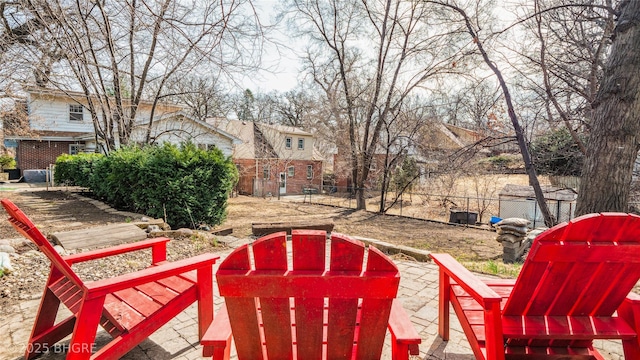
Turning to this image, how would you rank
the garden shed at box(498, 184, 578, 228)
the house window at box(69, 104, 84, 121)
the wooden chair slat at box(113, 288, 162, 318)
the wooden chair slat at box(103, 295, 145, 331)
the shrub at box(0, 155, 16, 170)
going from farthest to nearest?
the shrub at box(0, 155, 16, 170)
the house window at box(69, 104, 84, 121)
the garden shed at box(498, 184, 578, 228)
the wooden chair slat at box(113, 288, 162, 318)
the wooden chair slat at box(103, 295, 145, 331)

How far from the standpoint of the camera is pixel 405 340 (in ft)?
4.61

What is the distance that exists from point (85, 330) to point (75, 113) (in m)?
23.3

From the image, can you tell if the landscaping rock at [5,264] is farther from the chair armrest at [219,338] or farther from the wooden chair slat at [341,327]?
the wooden chair slat at [341,327]

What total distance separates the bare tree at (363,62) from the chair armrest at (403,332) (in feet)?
44.3

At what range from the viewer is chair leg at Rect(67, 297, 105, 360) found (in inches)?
62.5

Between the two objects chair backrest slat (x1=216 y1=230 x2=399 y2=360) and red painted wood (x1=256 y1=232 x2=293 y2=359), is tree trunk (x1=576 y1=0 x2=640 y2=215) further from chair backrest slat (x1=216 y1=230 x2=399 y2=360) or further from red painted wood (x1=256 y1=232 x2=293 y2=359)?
red painted wood (x1=256 y1=232 x2=293 y2=359)

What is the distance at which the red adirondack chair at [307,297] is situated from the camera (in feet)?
4.10

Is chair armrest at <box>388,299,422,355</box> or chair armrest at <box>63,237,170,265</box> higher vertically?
chair armrest at <box>63,237,170,265</box>

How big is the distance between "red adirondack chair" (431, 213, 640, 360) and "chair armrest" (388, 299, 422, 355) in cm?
38

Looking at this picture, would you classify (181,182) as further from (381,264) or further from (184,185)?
(381,264)

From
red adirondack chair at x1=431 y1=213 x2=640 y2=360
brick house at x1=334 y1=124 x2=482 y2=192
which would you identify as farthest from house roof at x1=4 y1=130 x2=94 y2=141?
red adirondack chair at x1=431 y1=213 x2=640 y2=360

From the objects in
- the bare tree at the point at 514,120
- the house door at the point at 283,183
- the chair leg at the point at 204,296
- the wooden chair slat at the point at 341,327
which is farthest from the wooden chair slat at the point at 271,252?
the house door at the point at 283,183

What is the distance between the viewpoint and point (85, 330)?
5.32ft

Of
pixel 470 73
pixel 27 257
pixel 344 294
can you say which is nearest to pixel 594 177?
pixel 344 294
